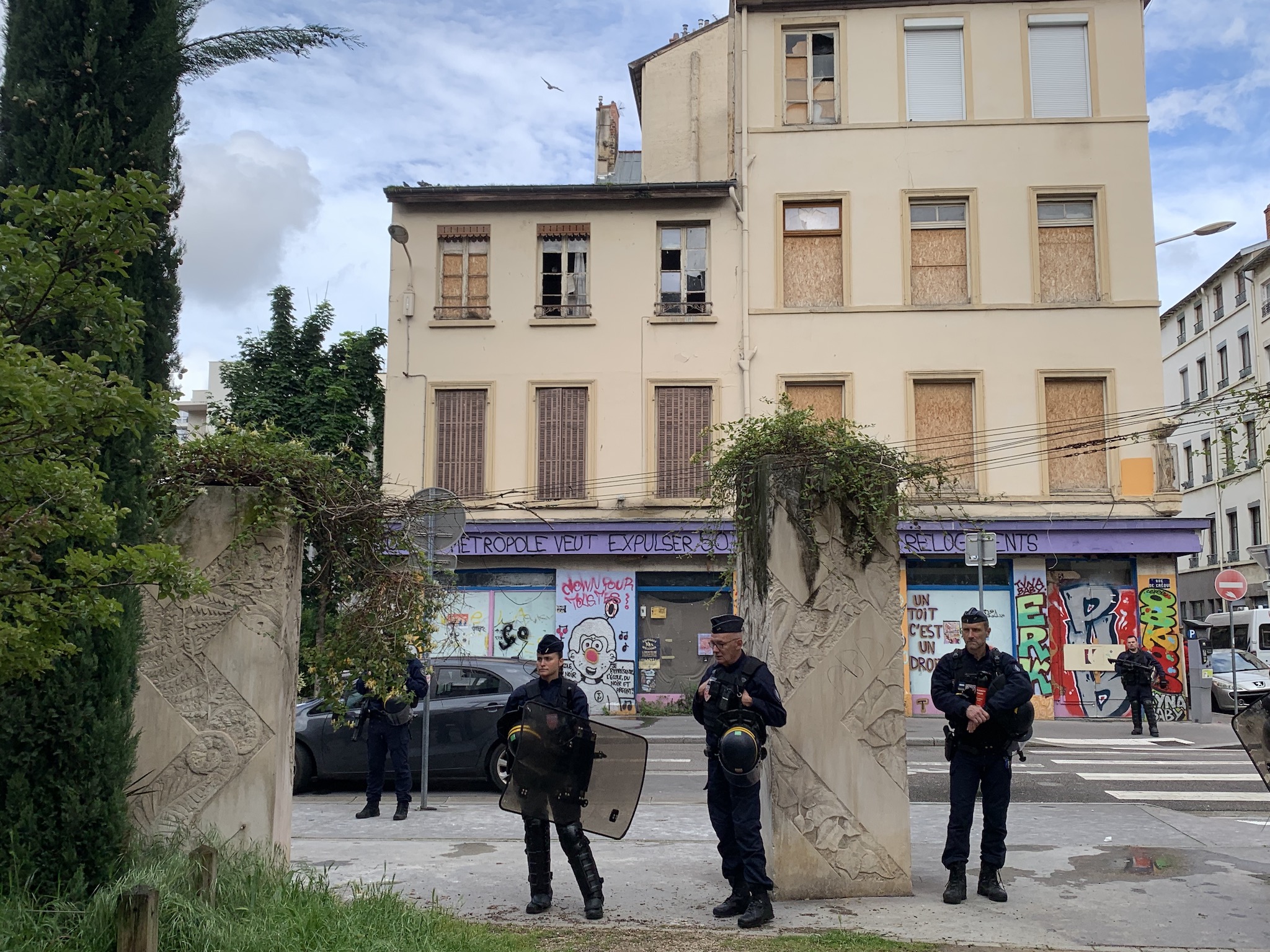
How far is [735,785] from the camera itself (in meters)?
6.60

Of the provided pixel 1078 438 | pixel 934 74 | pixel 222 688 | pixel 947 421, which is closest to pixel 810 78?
pixel 934 74

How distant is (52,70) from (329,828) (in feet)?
22.3

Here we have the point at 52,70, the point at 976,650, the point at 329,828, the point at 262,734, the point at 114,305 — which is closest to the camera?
the point at 114,305

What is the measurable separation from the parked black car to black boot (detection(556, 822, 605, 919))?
5711 millimetres

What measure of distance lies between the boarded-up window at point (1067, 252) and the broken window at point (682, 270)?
23.5ft

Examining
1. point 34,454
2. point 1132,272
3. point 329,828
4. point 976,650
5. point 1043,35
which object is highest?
Result: point 1043,35

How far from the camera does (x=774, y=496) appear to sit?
7.45 m

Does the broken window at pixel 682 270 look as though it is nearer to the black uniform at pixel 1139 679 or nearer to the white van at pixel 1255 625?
the black uniform at pixel 1139 679

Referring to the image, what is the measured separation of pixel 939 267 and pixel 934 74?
4.34m

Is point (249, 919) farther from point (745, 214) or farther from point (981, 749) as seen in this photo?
point (745, 214)

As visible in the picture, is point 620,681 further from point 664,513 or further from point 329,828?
point 329,828

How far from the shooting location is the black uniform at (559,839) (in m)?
6.82

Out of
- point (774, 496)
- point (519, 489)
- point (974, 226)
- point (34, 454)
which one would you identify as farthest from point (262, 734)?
point (974, 226)

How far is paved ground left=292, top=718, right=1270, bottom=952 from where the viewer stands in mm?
6578
